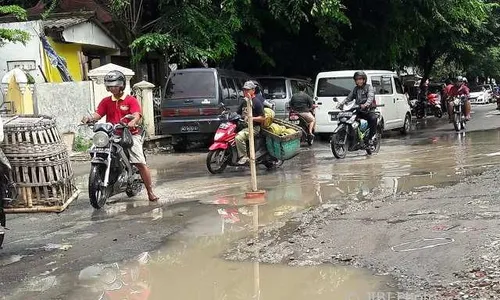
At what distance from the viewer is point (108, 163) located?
7.44 meters

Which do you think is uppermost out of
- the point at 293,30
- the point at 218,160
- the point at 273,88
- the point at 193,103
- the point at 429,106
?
the point at 293,30

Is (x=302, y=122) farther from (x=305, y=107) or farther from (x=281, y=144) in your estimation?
(x=281, y=144)

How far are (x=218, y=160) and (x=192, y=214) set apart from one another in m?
3.42

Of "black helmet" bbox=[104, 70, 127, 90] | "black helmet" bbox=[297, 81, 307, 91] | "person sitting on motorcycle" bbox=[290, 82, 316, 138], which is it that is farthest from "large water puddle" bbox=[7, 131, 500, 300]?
"black helmet" bbox=[297, 81, 307, 91]

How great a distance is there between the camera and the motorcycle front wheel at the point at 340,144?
11797mm

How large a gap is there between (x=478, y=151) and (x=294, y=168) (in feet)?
12.1

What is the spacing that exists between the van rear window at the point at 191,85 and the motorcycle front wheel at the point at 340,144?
3.78m

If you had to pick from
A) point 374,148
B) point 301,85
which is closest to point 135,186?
point 374,148

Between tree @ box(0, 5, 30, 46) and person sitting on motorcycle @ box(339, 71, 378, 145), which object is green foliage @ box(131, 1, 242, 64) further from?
person sitting on motorcycle @ box(339, 71, 378, 145)

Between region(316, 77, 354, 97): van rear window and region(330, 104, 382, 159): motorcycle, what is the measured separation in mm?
3359

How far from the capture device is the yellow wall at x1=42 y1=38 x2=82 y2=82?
1658 centimetres

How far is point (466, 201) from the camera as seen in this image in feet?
22.0

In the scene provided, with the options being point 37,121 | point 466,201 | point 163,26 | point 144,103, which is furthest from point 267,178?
point 163,26

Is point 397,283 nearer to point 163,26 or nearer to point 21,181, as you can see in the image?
point 21,181
